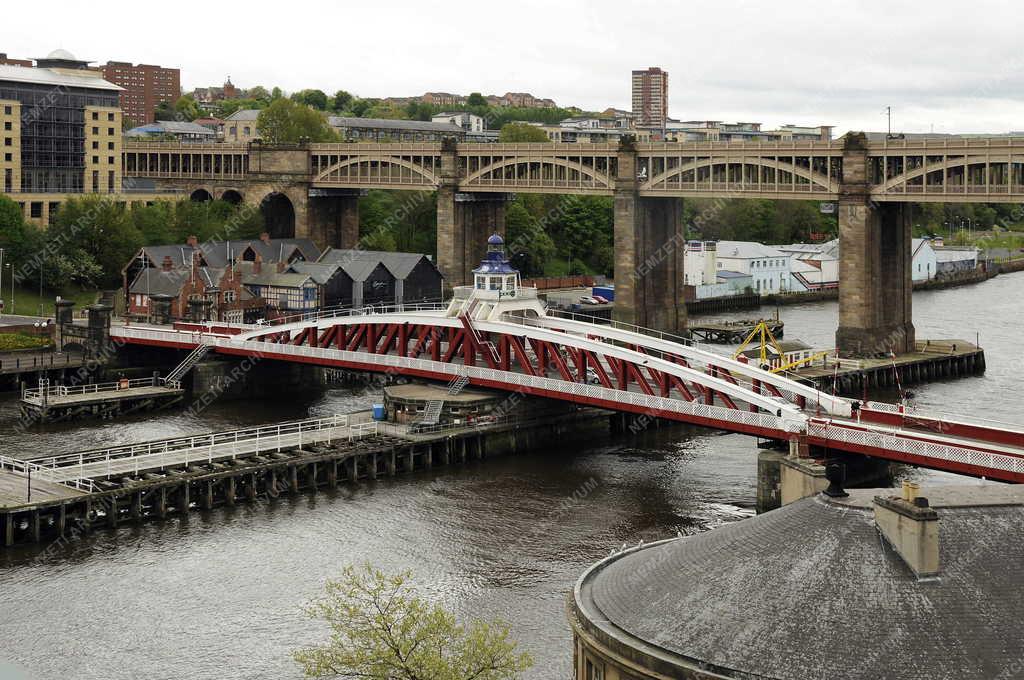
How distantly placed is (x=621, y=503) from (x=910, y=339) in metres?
42.2

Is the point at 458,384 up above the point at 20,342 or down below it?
below

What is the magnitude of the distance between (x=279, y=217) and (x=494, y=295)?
64368 millimetres

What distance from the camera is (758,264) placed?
13662 centimetres

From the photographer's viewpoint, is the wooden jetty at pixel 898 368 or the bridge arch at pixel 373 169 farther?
the bridge arch at pixel 373 169

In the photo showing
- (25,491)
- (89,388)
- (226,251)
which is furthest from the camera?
(226,251)

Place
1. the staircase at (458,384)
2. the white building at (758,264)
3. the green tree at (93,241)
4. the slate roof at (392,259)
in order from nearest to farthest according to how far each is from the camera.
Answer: the staircase at (458,384), the slate roof at (392,259), the green tree at (93,241), the white building at (758,264)

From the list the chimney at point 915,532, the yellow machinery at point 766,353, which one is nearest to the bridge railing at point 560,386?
the yellow machinery at point 766,353

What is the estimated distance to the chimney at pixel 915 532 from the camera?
2256cm

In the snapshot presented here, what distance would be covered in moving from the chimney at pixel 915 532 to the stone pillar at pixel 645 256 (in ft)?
249

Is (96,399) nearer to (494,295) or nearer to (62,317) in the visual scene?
(62,317)

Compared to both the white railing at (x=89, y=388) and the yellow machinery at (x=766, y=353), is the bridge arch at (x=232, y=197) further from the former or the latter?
the yellow machinery at (x=766, y=353)

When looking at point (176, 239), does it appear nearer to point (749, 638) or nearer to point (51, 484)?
point (51, 484)

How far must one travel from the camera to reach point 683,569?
2444 cm

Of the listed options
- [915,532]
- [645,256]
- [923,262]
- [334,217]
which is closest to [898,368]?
[645,256]
